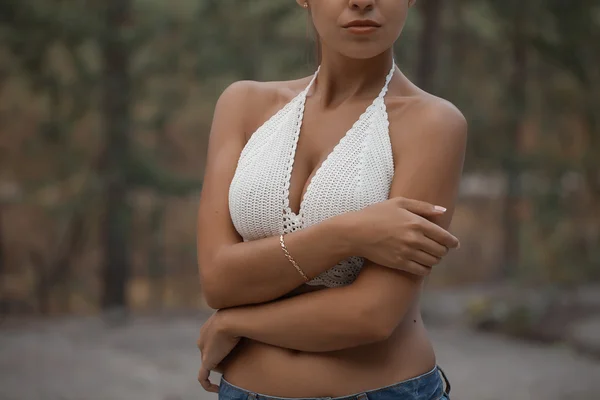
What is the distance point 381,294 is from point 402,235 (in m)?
0.12

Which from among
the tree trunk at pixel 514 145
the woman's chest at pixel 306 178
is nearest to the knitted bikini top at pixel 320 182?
the woman's chest at pixel 306 178

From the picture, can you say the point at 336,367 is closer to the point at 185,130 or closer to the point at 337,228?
the point at 337,228

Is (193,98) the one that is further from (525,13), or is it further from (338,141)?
(338,141)

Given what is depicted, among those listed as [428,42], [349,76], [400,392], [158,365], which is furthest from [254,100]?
[428,42]

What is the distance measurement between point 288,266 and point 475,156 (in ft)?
20.3

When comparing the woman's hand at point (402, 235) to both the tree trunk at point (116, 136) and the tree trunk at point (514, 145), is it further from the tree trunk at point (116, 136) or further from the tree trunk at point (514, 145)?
the tree trunk at point (514, 145)

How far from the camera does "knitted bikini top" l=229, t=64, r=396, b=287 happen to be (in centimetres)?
146

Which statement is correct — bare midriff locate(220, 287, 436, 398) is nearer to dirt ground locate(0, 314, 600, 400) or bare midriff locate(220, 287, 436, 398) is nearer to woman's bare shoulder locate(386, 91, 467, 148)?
woman's bare shoulder locate(386, 91, 467, 148)

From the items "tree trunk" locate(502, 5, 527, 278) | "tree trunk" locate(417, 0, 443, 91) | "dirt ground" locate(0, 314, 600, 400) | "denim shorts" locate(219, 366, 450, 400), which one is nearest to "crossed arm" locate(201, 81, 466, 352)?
"denim shorts" locate(219, 366, 450, 400)

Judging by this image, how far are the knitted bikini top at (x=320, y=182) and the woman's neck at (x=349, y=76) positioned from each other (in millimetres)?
32

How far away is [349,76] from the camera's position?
160cm

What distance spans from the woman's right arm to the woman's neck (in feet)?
0.47

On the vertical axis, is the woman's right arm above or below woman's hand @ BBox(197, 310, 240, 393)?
above

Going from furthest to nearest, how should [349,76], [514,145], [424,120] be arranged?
[514,145] → [349,76] → [424,120]
